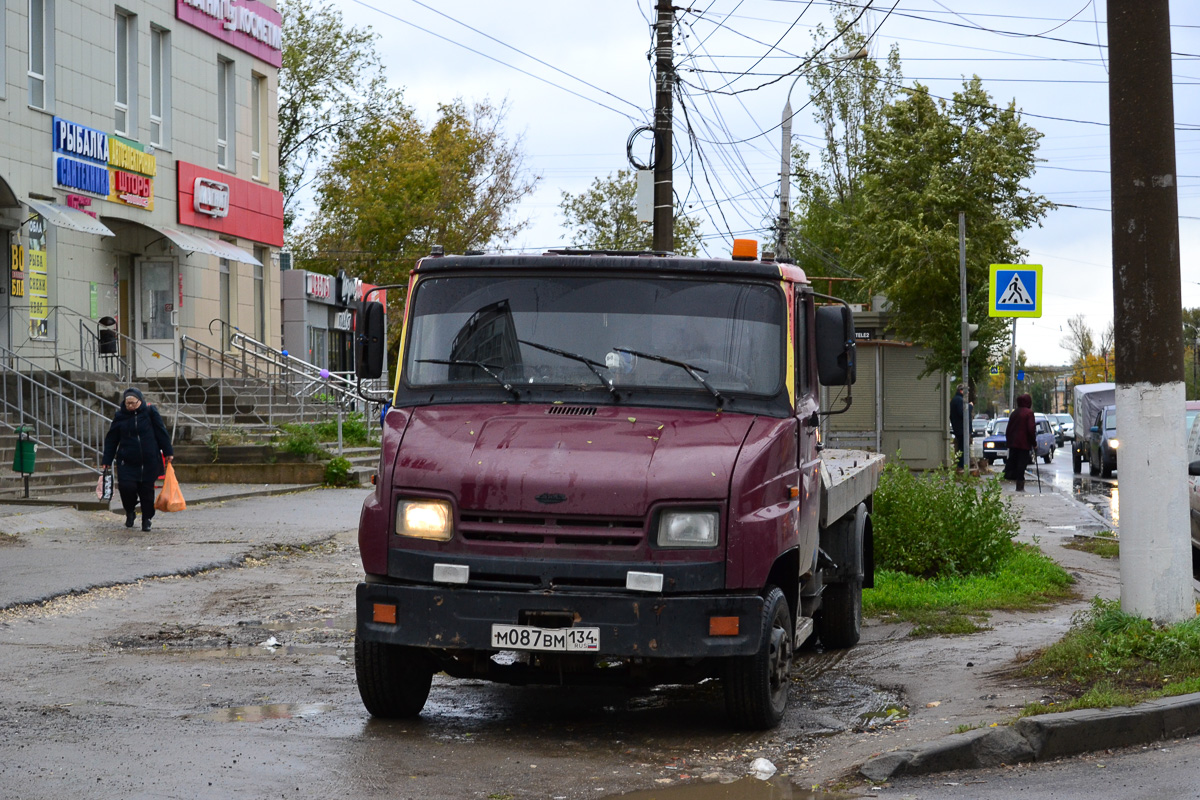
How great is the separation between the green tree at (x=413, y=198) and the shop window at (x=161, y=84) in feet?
69.6

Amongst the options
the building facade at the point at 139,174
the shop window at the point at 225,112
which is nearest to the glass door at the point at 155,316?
the building facade at the point at 139,174

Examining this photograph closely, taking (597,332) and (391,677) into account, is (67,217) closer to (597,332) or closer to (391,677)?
(597,332)

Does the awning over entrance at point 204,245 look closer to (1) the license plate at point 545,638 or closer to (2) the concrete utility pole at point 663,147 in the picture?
(2) the concrete utility pole at point 663,147

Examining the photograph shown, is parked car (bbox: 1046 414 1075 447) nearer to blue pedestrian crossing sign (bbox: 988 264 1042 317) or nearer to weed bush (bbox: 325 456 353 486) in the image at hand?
blue pedestrian crossing sign (bbox: 988 264 1042 317)

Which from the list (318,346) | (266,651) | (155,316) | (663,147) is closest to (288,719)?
(266,651)

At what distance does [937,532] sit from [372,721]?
663 centimetres

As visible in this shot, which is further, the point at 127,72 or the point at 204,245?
the point at 204,245

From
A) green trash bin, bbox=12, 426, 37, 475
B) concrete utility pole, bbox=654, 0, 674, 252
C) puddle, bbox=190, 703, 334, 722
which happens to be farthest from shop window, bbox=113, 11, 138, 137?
puddle, bbox=190, 703, 334, 722

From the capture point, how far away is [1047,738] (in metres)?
6.21

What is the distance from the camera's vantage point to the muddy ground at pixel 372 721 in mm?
5832

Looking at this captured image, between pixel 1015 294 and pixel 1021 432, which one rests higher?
pixel 1015 294

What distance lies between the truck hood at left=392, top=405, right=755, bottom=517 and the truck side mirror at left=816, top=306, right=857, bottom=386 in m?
0.87

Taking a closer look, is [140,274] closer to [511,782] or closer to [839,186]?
[511,782]

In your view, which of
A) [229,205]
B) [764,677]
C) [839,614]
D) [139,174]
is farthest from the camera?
[229,205]
